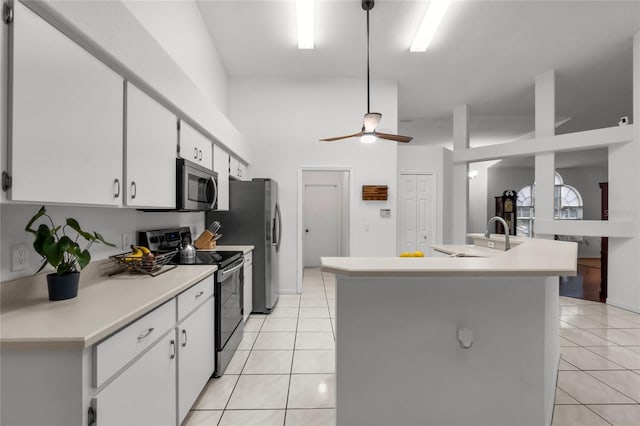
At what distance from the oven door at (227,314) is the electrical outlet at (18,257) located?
1093 mm

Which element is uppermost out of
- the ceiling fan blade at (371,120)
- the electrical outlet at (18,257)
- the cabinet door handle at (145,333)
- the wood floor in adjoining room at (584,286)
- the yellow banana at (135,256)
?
the ceiling fan blade at (371,120)

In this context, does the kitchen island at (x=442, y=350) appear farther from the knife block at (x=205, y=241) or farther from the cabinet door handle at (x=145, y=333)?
the knife block at (x=205, y=241)

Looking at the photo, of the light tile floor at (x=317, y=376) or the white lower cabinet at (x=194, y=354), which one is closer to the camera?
the white lower cabinet at (x=194, y=354)

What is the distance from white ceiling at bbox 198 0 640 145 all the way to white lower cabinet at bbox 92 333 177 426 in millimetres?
3443

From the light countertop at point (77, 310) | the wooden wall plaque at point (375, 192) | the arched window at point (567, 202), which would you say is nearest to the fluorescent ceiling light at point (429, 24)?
the wooden wall plaque at point (375, 192)

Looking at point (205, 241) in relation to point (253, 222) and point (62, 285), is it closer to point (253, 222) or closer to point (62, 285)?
point (253, 222)

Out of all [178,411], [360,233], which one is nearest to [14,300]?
[178,411]

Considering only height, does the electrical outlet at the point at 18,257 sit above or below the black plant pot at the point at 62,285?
above

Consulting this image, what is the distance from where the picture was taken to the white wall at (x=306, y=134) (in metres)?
4.84

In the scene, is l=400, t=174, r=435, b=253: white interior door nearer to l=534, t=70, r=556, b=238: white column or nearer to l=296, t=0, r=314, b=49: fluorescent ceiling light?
l=534, t=70, r=556, b=238: white column

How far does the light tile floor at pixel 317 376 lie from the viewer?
1.90m

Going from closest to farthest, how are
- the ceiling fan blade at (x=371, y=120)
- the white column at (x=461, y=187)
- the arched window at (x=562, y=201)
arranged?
the ceiling fan blade at (x=371, y=120), the white column at (x=461, y=187), the arched window at (x=562, y=201)

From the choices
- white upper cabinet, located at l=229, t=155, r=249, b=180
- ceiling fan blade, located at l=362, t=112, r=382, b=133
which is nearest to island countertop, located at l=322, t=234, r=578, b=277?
ceiling fan blade, located at l=362, t=112, r=382, b=133

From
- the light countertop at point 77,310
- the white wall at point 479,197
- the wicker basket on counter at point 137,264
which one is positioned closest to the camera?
the light countertop at point 77,310
